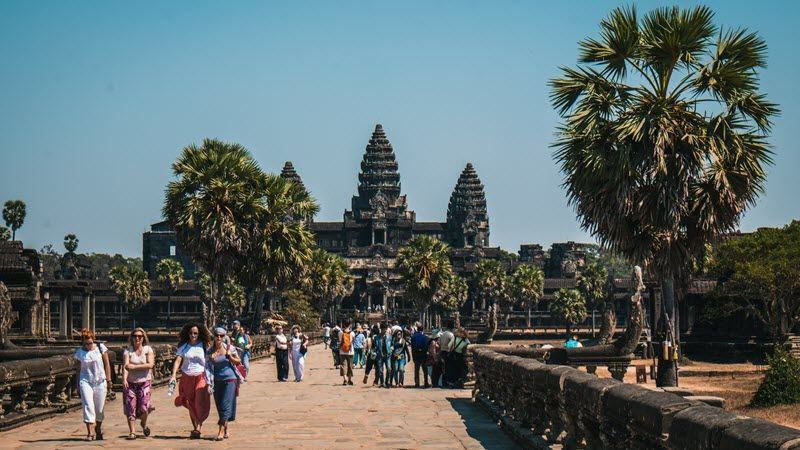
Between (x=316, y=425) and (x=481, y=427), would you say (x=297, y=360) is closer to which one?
(x=316, y=425)

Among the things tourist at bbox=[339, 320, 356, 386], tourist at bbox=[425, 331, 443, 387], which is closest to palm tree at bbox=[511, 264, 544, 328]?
tourist at bbox=[339, 320, 356, 386]

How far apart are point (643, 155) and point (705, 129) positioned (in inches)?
52.5

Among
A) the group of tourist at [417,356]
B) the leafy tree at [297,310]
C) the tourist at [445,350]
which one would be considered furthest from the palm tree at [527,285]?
the tourist at [445,350]

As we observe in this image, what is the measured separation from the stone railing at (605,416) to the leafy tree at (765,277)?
3588cm

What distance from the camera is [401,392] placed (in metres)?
29.8

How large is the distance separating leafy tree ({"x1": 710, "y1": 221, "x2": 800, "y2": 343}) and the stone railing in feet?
118

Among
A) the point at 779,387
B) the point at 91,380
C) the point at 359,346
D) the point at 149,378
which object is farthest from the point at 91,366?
the point at 359,346

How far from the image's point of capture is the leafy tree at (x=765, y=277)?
181 ft

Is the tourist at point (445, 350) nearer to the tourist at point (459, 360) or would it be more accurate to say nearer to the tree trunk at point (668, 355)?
the tourist at point (459, 360)

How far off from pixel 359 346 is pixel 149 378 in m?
25.7

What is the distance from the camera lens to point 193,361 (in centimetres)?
1806

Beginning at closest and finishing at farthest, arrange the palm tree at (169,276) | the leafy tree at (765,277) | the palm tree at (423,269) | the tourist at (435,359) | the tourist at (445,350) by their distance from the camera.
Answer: the tourist at (445,350) → the tourist at (435,359) → the leafy tree at (765,277) → the palm tree at (423,269) → the palm tree at (169,276)

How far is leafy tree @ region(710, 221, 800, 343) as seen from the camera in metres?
55.3

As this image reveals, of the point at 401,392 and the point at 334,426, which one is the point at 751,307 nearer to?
the point at 401,392
